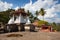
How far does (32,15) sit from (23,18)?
118ft

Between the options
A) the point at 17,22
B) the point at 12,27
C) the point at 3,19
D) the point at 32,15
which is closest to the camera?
the point at 12,27

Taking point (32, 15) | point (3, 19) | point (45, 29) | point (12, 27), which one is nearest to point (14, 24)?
point (12, 27)

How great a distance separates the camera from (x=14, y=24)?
45219mm

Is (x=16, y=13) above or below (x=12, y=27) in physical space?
above

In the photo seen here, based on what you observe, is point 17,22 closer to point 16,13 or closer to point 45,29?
point 16,13

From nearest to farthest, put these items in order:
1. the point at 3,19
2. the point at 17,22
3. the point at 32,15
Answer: the point at 17,22 → the point at 3,19 → the point at 32,15

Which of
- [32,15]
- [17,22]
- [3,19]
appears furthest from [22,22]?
[32,15]

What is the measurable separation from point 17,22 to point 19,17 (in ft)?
7.04

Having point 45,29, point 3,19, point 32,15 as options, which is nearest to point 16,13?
point 45,29

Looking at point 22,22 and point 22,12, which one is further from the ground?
point 22,12

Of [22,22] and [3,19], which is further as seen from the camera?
[3,19]

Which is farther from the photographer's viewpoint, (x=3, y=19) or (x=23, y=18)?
(x=3, y=19)

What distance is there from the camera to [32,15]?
85.0 meters

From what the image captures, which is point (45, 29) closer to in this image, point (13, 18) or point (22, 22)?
point (22, 22)
